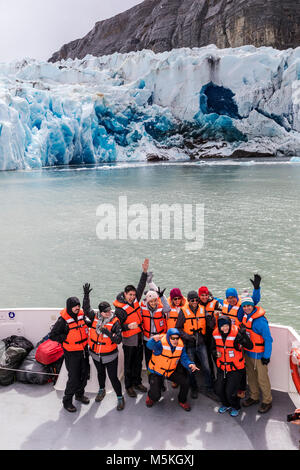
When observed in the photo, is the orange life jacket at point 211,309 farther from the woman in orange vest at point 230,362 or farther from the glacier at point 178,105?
the glacier at point 178,105

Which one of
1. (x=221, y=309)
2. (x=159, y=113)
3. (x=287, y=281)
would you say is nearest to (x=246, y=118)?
(x=159, y=113)

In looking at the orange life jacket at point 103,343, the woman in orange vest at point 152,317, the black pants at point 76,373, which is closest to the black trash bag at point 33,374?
the black pants at point 76,373

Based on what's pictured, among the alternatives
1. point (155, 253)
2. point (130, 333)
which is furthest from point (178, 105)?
point (130, 333)

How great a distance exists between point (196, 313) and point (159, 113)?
4214cm

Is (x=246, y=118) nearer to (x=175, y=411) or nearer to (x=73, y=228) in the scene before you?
(x=73, y=228)

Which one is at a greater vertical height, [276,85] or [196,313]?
[276,85]

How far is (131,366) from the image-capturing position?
331 centimetres

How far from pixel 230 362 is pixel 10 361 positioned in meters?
2.07

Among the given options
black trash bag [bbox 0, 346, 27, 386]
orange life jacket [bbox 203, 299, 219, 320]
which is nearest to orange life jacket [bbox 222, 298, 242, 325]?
orange life jacket [bbox 203, 299, 219, 320]

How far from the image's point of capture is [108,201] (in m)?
16.1

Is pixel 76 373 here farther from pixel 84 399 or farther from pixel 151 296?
pixel 151 296

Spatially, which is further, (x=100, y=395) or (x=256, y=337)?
(x=100, y=395)

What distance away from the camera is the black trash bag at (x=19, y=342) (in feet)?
12.0

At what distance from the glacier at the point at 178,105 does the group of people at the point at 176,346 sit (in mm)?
35058
